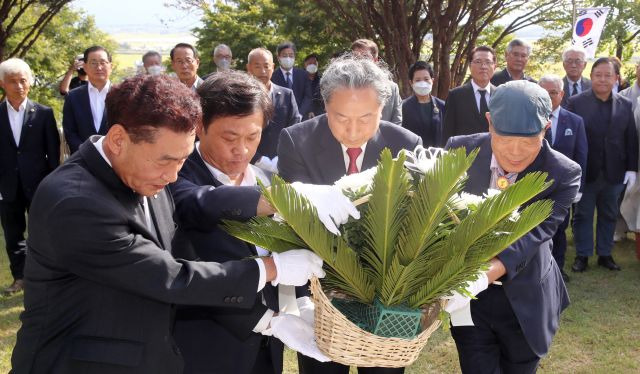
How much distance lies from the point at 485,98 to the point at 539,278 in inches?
165

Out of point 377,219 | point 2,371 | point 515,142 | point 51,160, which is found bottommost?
point 2,371

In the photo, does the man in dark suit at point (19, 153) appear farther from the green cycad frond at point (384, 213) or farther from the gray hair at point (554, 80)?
the green cycad frond at point (384, 213)

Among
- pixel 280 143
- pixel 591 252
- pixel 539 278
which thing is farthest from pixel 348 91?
pixel 591 252

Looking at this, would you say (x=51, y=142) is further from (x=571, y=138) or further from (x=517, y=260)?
(x=517, y=260)

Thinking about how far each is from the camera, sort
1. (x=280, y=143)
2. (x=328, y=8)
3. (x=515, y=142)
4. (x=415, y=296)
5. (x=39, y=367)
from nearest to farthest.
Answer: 1. (x=39, y=367)
2. (x=415, y=296)
3. (x=515, y=142)
4. (x=280, y=143)
5. (x=328, y=8)

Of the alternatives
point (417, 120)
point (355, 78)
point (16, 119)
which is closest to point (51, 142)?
point (16, 119)

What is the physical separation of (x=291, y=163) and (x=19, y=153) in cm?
434

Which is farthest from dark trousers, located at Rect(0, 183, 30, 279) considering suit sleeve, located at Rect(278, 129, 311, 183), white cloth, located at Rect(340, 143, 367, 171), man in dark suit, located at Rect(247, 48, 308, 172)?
white cloth, located at Rect(340, 143, 367, 171)

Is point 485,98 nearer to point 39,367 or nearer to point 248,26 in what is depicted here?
point 39,367

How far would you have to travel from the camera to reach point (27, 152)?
623 centimetres

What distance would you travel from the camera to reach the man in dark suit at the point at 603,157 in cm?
656

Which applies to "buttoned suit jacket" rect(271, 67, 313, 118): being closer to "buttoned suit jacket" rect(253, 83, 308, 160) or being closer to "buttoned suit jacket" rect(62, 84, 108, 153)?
"buttoned suit jacket" rect(253, 83, 308, 160)

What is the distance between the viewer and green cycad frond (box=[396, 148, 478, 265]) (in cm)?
→ 192

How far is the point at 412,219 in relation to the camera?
79.0 inches
